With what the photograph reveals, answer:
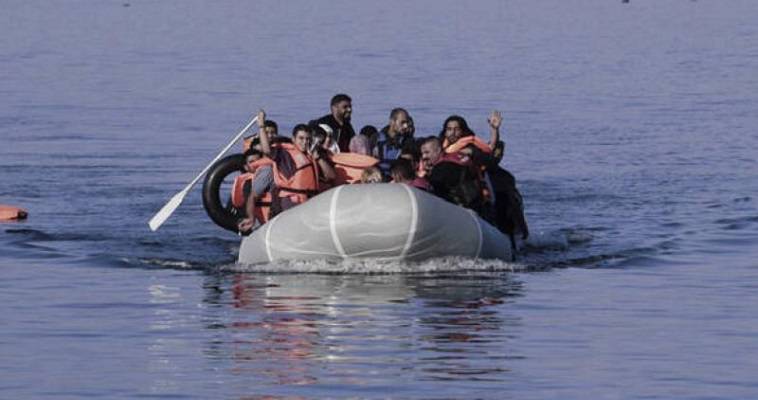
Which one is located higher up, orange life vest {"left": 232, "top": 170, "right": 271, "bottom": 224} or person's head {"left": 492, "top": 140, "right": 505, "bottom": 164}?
person's head {"left": 492, "top": 140, "right": 505, "bottom": 164}

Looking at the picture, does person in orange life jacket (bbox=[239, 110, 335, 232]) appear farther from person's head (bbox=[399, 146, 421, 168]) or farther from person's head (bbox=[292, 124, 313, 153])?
person's head (bbox=[399, 146, 421, 168])

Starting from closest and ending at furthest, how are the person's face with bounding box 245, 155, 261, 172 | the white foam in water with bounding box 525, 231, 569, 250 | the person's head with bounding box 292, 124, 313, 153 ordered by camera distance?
the person's head with bounding box 292, 124, 313, 153, the person's face with bounding box 245, 155, 261, 172, the white foam in water with bounding box 525, 231, 569, 250

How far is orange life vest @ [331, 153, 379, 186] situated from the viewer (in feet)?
79.3

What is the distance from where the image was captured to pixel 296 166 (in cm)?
2373

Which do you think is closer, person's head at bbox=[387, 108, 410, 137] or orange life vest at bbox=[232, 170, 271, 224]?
orange life vest at bbox=[232, 170, 271, 224]

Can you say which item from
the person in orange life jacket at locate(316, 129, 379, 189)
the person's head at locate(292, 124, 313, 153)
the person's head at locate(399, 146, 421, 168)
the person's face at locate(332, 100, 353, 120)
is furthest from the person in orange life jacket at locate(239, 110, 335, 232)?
the person's face at locate(332, 100, 353, 120)

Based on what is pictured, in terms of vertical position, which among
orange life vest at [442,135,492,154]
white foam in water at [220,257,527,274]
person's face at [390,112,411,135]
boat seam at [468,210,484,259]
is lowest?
white foam in water at [220,257,527,274]

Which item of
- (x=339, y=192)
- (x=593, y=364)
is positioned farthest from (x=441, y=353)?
(x=339, y=192)

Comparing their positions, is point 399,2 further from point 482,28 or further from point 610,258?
point 610,258

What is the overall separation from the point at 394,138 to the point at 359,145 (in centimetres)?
50

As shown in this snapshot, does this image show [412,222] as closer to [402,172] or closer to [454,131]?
[402,172]

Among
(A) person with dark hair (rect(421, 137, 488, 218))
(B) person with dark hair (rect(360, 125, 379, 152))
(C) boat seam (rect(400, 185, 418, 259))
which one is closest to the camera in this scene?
(C) boat seam (rect(400, 185, 418, 259))

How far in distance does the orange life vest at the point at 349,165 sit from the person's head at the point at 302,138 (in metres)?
A: 0.56

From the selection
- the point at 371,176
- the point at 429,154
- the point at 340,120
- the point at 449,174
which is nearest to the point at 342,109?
the point at 340,120
